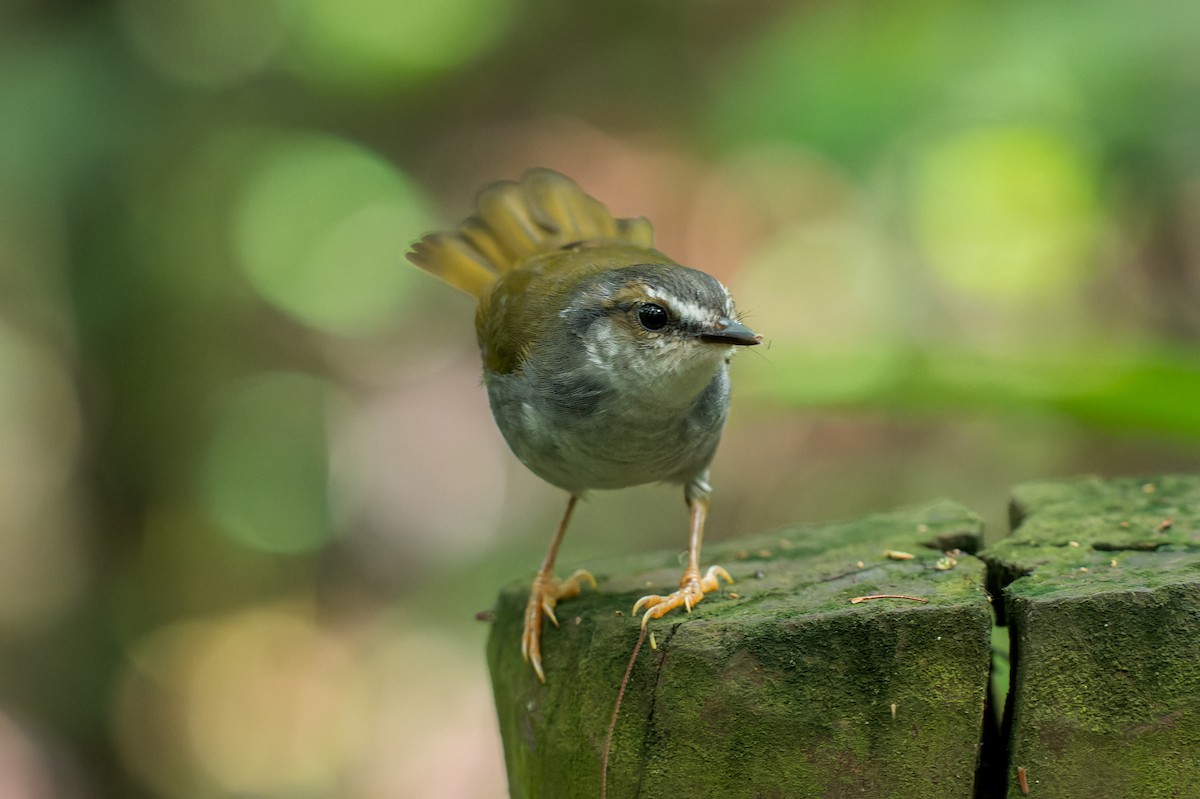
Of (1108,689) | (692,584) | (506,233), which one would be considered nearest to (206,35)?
(506,233)

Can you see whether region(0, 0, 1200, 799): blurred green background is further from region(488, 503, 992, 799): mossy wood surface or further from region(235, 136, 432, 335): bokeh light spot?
region(488, 503, 992, 799): mossy wood surface

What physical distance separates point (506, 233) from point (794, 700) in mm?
2291

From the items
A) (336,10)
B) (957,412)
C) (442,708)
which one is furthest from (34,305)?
(957,412)

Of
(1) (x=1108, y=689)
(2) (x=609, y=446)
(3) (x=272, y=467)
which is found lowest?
(1) (x=1108, y=689)

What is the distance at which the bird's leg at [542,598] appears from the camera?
2.55m

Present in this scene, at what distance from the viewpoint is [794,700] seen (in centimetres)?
203

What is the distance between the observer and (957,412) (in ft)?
14.5

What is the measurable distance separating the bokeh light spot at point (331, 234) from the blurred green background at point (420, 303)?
0.03 meters

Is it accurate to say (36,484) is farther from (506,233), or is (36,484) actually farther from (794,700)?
(794,700)

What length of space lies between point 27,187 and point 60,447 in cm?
164

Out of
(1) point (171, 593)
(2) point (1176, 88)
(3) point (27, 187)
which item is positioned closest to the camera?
(2) point (1176, 88)

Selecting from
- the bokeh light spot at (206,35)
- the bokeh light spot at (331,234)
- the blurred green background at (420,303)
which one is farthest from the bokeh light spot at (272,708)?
the bokeh light spot at (206,35)

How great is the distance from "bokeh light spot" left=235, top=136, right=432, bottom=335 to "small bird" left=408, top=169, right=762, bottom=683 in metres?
3.94

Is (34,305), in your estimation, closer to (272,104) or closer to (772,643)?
(272,104)
